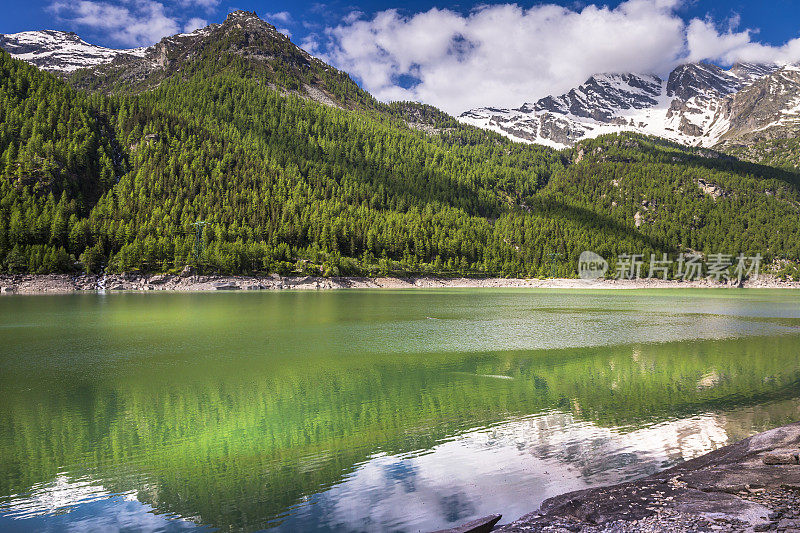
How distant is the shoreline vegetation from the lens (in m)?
79.4

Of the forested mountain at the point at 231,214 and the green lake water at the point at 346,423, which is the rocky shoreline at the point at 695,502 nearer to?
the green lake water at the point at 346,423

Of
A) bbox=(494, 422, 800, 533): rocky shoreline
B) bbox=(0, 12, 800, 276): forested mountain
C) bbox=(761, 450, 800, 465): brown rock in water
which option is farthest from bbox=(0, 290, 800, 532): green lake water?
bbox=(0, 12, 800, 276): forested mountain

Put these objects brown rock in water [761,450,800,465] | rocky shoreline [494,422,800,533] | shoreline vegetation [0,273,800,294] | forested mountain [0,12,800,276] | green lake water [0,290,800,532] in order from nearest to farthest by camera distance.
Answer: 1. rocky shoreline [494,422,800,533]
2. green lake water [0,290,800,532]
3. brown rock in water [761,450,800,465]
4. shoreline vegetation [0,273,800,294]
5. forested mountain [0,12,800,276]

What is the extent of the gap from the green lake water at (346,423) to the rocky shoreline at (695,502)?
0.84m

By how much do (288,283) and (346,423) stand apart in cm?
9361

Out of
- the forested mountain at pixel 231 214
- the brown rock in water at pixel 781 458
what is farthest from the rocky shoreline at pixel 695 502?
the forested mountain at pixel 231 214

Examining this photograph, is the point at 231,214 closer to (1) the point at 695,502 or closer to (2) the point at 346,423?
(2) the point at 346,423

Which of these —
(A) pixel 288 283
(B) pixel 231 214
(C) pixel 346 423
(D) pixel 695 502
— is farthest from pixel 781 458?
(B) pixel 231 214

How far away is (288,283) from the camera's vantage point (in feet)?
337

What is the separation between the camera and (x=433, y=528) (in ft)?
22.5

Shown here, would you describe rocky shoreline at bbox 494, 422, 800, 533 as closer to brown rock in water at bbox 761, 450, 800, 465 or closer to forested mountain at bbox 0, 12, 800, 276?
brown rock in water at bbox 761, 450, 800, 465

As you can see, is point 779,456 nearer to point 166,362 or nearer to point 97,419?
point 97,419

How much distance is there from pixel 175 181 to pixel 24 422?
138264 millimetres

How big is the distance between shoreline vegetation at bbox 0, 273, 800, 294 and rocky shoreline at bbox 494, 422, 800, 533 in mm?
93251
